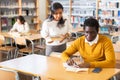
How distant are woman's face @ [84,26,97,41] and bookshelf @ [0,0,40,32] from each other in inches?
224

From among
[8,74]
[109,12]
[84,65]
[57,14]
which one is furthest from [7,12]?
[84,65]

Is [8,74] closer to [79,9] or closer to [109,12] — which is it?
[109,12]

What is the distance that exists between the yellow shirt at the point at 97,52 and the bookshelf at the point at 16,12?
5.48m

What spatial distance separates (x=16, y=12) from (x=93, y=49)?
618cm

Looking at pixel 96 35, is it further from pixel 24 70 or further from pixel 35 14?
pixel 35 14

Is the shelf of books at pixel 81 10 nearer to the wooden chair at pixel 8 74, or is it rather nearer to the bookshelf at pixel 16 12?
the bookshelf at pixel 16 12

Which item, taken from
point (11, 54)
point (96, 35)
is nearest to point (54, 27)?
point (96, 35)

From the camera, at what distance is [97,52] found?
2725 mm

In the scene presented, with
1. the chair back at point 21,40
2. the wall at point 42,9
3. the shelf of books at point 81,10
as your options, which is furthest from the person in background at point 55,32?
the wall at point 42,9

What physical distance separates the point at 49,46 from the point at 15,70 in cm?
136

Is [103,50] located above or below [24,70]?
above

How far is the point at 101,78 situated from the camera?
2.25 m

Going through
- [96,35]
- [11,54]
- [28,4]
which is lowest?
[11,54]

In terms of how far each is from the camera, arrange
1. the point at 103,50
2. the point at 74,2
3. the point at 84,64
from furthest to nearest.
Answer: the point at 74,2, the point at 103,50, the point at 84,64
